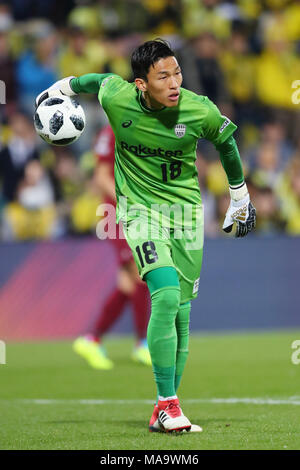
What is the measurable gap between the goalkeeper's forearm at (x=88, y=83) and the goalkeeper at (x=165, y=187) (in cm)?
9

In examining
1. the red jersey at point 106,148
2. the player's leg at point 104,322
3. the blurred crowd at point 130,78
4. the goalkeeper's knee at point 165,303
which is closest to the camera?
the goalkeeper's knee at point 165,303

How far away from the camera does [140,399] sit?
24.1 feet

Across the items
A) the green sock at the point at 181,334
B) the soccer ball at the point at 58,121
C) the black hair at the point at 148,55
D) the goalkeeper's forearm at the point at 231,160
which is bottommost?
the green sock at the point at 181,334

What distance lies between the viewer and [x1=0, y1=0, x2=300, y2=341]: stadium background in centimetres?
1226

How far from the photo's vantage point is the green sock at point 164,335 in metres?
5.56

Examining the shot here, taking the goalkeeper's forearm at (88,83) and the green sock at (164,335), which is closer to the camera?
the green sock at (164,335)

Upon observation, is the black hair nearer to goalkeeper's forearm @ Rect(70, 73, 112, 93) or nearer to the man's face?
the man's face

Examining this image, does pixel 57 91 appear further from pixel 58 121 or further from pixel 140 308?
pixel 140 308

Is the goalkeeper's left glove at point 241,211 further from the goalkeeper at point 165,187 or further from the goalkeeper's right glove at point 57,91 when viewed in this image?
the goalkeeper's right glove at point 57,91

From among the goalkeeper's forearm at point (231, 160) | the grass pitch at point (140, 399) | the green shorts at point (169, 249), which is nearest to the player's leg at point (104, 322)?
the grass pitch at point (140, 399)

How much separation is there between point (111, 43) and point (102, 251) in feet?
13.5

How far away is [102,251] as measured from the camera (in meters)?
12.3

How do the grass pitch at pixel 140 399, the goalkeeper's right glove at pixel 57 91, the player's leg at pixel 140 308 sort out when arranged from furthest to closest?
the player's leg at pixel 140 308 → the goalkeeper's right glove at pixel 57 91 → the grass pitch at pixel 140 399

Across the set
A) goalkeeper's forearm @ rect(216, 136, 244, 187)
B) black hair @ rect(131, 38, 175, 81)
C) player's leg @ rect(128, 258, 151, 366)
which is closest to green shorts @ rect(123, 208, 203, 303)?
goalkeeper's forearm @ rect(216, 136, 244, 187)
